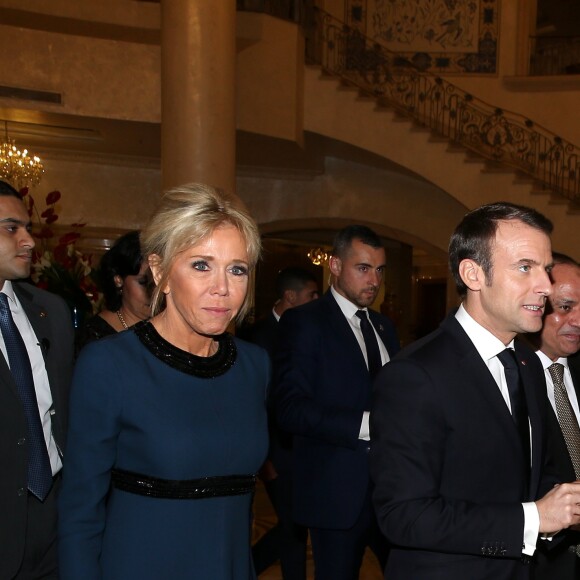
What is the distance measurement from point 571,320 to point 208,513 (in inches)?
65.8

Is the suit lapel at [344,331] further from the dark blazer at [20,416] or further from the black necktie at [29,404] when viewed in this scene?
the black necktie at [29,404]

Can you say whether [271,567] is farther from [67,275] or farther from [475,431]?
[475,431]

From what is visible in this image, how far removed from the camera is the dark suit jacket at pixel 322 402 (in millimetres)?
3473

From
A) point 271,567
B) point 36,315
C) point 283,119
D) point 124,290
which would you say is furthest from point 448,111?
point 36,315

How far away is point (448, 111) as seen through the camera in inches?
502

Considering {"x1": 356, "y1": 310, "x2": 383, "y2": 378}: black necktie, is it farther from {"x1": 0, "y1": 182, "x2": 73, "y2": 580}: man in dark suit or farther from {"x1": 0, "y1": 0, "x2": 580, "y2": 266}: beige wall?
{"x1": 0, "y1": 0, "x2": 580, "y2": 266}: beige wall

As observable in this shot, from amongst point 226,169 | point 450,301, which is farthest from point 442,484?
point 450,301

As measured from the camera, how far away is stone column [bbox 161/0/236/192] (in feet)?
25.5

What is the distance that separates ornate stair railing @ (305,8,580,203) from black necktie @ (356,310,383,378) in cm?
885

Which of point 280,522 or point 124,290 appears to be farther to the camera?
point 280,522

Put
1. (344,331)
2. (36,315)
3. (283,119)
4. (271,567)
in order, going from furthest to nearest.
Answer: (283,119) < (271,567) < (344,331) < (36,315)

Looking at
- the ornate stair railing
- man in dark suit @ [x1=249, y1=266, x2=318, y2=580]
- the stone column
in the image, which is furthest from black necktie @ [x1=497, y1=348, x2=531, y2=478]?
the ornate stair railing

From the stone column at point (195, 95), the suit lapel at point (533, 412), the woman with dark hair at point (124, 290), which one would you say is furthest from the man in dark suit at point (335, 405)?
the stone column at point (195, 95)

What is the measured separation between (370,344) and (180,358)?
178 cm
